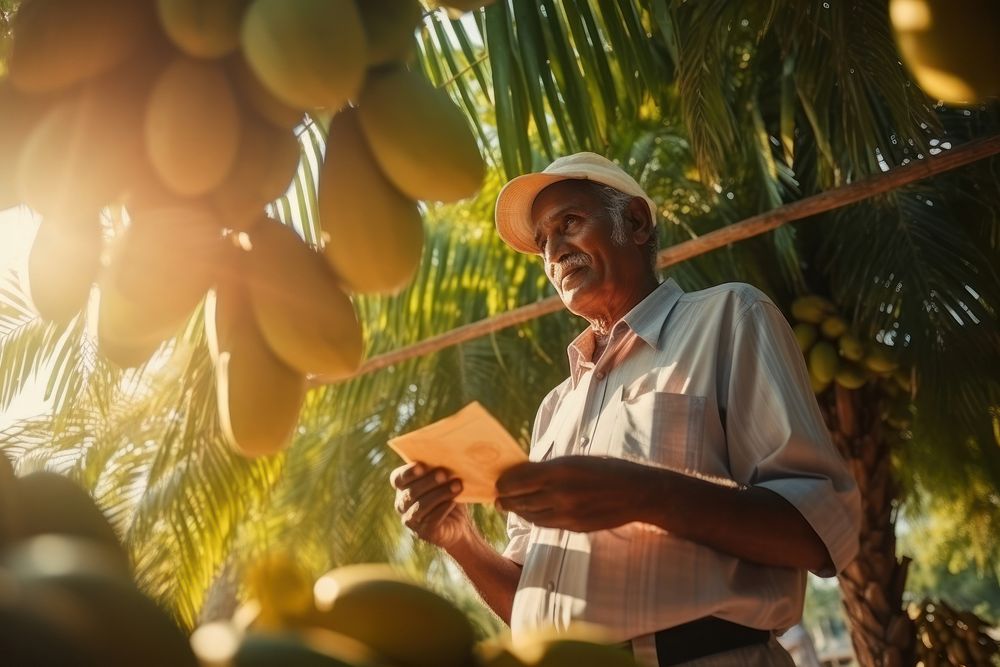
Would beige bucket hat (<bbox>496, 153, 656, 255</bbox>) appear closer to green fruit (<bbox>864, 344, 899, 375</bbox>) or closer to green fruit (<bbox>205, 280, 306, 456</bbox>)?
green fruit (<bbox>205, 280, 306, 456</bbox>)

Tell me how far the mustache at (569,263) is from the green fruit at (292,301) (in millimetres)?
1472

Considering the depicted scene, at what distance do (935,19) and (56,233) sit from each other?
22.1 inches

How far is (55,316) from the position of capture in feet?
2.14

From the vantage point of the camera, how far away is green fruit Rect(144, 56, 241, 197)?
0.59 meters

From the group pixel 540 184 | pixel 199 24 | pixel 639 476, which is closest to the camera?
pixel 199 24

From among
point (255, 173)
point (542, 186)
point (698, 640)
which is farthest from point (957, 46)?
point (542, 186)

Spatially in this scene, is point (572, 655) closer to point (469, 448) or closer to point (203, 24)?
point (203, 24)

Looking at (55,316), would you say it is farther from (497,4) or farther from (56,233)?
(497,4)

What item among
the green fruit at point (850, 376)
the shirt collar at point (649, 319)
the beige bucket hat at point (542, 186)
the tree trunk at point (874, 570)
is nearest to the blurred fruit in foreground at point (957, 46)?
the shirt collar at point (649, 319)

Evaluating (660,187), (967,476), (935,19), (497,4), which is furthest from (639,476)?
(967,476)

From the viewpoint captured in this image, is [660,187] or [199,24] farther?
[660,187]

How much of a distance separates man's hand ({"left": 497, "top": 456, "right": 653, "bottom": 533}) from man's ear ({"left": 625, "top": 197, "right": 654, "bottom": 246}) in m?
0.83

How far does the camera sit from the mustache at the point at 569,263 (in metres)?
2.10

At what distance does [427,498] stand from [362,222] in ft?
3.41
